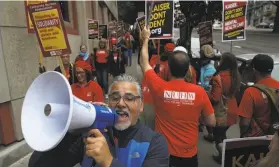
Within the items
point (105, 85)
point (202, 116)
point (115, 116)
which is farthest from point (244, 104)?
point (105, 85)

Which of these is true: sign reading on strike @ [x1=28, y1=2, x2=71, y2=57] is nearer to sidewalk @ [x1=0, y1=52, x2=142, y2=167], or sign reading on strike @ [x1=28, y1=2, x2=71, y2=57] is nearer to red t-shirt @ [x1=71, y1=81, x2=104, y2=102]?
red t-shirt @ [x1=71, y1=81, x2=104, y2=102]

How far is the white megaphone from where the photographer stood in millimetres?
1170

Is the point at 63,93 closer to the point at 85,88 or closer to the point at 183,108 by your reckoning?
the point at 183,108

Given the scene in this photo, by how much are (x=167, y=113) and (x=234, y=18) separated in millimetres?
5312

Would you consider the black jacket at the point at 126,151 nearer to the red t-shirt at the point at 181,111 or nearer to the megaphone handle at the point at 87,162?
the megaphone handle at the point at 87,162

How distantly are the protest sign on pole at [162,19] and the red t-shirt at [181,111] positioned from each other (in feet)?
6.74

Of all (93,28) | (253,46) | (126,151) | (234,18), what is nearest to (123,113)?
(126,151)

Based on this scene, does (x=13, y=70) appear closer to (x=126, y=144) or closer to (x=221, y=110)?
(x=221, y=110)

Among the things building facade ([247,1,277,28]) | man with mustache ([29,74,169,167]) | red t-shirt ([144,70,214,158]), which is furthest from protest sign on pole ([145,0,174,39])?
building facade ([247,1,277,28])

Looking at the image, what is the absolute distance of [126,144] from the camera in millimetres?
1577

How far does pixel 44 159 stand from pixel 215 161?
361 cm

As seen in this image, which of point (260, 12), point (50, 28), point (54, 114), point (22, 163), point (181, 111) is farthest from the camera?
Answer: point (260, 12)

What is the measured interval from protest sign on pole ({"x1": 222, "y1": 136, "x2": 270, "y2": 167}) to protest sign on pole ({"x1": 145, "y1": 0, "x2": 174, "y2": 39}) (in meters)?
2.73

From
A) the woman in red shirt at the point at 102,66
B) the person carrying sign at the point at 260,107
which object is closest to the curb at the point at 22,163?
the person carrying sign at the point at 260,107
